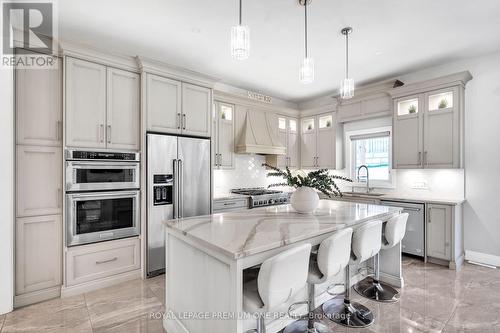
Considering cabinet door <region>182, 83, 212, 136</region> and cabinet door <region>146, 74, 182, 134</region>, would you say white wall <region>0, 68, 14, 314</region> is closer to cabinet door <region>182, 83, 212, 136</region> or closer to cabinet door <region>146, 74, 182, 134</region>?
cabinet door <region>146, 74, 182, 134</region>

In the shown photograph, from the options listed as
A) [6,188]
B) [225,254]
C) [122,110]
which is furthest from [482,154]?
[6,188]

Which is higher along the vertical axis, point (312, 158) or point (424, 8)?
point (424, 8)

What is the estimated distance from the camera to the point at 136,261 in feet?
9.98

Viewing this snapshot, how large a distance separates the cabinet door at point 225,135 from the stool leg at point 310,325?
8.61 ft

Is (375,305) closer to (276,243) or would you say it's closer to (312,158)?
(276,243)

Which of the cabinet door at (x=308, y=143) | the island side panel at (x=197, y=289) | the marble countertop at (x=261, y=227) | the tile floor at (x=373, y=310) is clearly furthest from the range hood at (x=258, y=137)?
the island side panel at (x=197, y=289)

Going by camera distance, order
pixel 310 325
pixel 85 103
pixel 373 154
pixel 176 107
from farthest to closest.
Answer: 1. pixel 373 154
2. pixel 176 107
3. pixel 85 103
4. pixel 310 325

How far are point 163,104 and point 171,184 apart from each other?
3.35ft

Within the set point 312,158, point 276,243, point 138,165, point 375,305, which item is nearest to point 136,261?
point 138,165

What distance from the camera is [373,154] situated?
Answer: 4.72m

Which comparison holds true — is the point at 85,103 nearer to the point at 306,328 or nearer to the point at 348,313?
the point at 306,328

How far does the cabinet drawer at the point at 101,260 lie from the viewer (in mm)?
2646

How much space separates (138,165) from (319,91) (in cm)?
372

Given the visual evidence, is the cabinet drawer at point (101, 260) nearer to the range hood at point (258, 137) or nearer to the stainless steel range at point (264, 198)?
the stainless steel range at point (264, 198)
